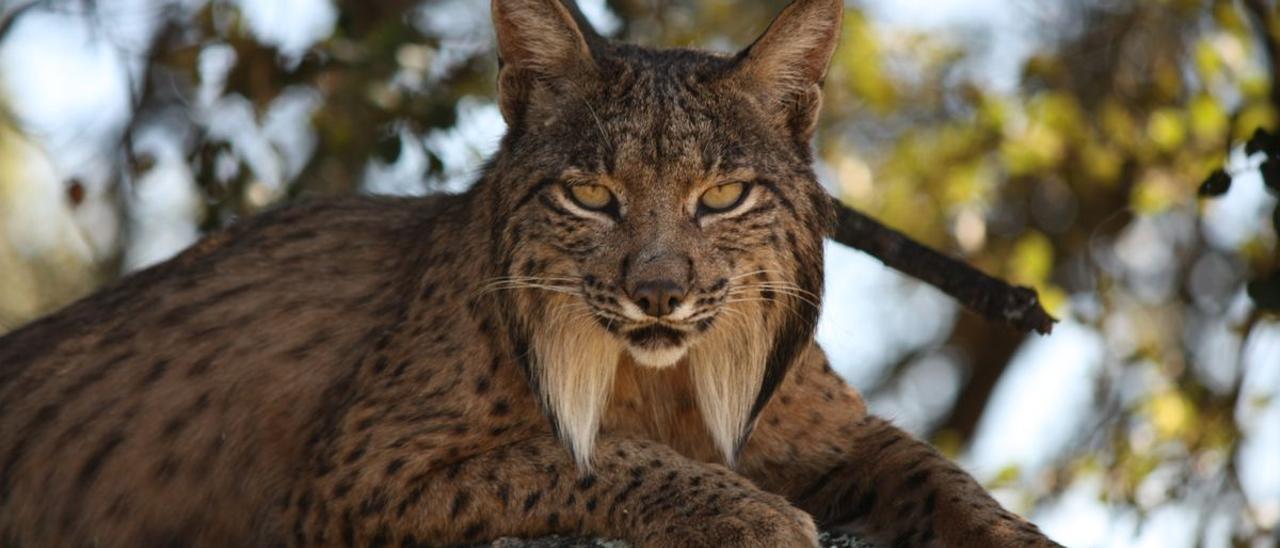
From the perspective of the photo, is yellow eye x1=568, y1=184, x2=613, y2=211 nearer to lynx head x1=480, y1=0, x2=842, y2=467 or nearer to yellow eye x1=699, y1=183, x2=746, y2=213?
lynx head x1=480, y1=0, x2=842, y2=467

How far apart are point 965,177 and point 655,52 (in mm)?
5079

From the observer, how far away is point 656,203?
6.29m

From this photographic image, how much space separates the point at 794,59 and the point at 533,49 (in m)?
0.90

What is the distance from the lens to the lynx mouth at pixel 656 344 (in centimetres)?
623

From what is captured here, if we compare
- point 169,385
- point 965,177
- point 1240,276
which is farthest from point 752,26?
point 169,385

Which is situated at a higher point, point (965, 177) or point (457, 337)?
point (965, 177)

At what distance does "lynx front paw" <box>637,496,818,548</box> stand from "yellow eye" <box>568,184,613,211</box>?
3.41 feet

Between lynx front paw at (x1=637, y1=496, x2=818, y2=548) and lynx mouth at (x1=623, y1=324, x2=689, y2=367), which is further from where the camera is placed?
lynx mouth at (x1=623, y1=324, x2=689, y2=367)

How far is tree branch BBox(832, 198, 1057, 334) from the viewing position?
7.41 m

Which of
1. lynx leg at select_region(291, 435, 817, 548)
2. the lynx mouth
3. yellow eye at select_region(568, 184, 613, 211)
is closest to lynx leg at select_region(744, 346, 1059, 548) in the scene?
lynx leg at select_region(291, 435, 817, 548)

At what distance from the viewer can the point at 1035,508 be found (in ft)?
36.7

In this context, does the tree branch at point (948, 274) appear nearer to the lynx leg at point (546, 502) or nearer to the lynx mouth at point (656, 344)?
the lynx mouth at point (656, 344)

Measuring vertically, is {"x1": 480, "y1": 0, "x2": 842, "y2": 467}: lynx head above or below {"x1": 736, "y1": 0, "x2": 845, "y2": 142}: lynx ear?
below

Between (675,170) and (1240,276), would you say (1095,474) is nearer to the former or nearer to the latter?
(1240,276)
